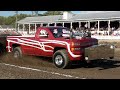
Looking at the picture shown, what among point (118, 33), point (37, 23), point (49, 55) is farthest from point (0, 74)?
point (37, 23)

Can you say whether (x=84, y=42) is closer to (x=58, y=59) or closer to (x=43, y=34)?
(x=58, y=59)

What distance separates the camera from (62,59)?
12328 mm

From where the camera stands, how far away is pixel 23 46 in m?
14.5

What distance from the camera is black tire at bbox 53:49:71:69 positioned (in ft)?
40.1

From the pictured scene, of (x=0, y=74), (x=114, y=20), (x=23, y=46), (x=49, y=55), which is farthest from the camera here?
(x=114, y=20)

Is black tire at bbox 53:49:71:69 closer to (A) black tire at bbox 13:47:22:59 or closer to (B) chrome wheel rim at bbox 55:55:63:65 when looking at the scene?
(B) chrome wheel rim at bbox 55:55:63:65

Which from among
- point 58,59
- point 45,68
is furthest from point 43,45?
point 45,68

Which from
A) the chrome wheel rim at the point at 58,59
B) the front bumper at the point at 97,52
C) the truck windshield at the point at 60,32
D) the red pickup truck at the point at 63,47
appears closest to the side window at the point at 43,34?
the red pickup truck at the point at 63,47

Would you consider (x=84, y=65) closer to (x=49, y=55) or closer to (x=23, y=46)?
(x=49, y=55)

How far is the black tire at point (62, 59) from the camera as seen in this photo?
40.1 ft

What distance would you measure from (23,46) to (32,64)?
1.19 meters
